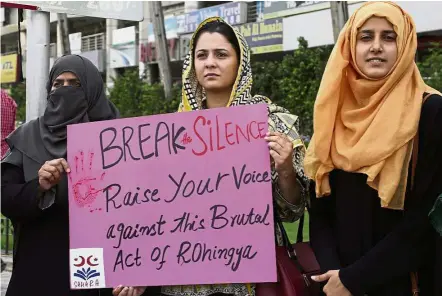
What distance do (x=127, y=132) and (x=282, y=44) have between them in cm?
1792

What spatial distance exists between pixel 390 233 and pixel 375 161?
25cm

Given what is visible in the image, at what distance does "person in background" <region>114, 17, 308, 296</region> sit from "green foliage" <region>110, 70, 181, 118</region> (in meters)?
13.0

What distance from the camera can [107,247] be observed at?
2492 millimetres

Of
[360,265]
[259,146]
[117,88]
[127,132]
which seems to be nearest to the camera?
[360,265]

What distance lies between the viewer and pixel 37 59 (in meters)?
3.72

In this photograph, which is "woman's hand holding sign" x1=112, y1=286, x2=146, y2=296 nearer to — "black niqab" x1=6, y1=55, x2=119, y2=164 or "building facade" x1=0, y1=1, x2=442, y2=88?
"black niqab" x1=6, y1=55, x2=119, y2=164

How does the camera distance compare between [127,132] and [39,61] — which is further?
[39,61]

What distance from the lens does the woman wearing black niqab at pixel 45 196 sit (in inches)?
102

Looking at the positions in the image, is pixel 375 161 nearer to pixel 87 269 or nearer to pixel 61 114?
pixel 87 269

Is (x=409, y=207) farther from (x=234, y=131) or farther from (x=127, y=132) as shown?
(x=127, y=132)

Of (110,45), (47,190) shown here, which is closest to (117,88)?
(110,45)

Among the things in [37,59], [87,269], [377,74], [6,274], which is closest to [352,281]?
[377,74]

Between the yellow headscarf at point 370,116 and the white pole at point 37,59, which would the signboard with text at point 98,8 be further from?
the yellow headscarf at point 370,116

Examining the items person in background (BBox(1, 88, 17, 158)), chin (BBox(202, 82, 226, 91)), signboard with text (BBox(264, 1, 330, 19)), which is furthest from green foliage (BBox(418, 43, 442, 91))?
signboard with text (BBox(264, 1, 330, 19))
